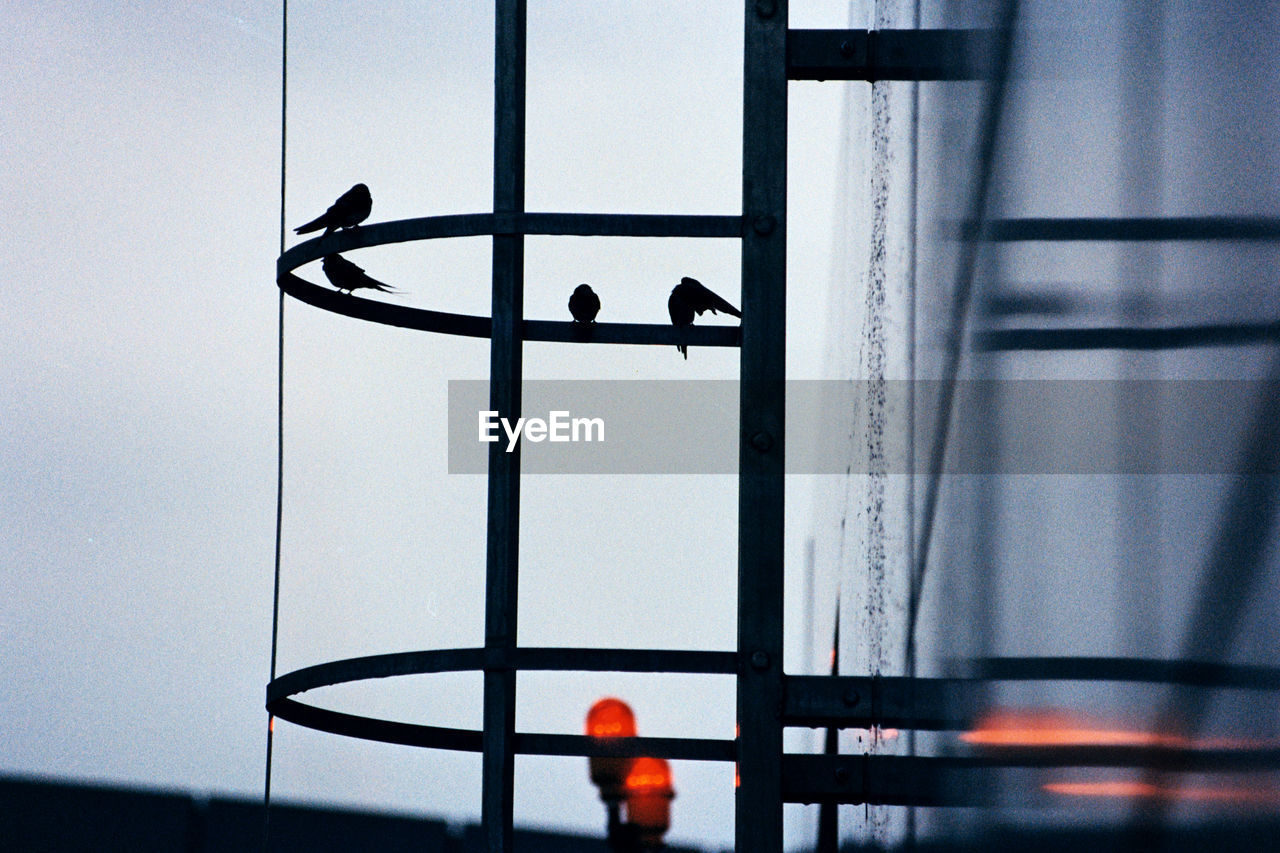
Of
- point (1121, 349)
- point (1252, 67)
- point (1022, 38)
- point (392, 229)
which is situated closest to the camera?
point (1252, 67)

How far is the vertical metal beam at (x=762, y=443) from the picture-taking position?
5.56 metres

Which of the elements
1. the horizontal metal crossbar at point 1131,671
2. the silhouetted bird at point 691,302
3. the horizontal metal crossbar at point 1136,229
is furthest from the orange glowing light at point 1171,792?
the silhouetted bird at point 691,302

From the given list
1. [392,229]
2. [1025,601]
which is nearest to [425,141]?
[392,229]

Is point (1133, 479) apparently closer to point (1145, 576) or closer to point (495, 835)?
point (1145, 576)

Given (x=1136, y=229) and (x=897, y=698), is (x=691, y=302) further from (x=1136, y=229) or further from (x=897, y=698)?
(x=1136, y=229)

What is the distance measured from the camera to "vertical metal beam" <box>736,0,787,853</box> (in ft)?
18.2

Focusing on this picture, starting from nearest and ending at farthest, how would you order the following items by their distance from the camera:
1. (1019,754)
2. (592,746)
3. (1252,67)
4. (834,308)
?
(1252,67)
(1019,754)
(592,746)
(834,308)

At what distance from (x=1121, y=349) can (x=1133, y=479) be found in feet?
1.03

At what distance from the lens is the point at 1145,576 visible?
3.68m

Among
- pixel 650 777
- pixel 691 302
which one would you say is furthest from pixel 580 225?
pixel 650 777

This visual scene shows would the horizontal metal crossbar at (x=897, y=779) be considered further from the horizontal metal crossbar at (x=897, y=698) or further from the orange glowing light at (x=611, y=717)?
the orange glowing light at (x=611, y=717)

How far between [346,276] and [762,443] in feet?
6.18

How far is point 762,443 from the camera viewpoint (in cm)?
562

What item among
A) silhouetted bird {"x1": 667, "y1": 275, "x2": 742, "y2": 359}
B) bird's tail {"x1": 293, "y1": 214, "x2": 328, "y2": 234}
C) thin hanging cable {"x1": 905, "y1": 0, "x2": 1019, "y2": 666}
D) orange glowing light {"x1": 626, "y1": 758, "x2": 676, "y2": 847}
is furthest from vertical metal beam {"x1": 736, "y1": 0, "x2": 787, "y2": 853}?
orange glowing light {"x1": 626, "y1": 758, "x2": 676, "y2": 847}
